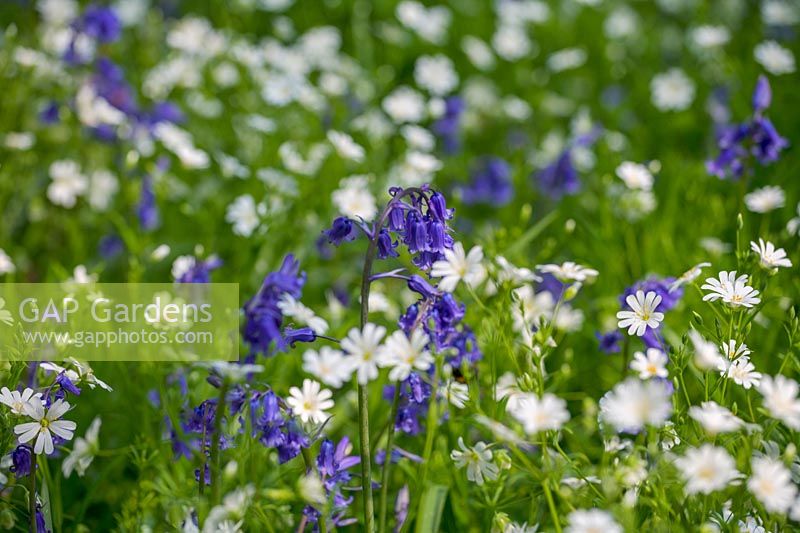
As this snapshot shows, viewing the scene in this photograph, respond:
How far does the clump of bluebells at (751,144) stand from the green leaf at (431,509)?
209 cm

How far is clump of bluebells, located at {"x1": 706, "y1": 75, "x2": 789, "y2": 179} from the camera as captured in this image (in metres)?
3.62

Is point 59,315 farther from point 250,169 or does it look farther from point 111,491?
point 250,169

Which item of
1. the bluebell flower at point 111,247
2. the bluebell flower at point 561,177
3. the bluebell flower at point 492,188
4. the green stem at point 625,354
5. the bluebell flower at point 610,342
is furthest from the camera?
A: the bluebell flower at point 492,188

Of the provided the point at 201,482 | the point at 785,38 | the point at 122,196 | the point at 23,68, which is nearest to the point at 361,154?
the point at 122,196

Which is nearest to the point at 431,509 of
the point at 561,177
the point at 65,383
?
the point at 65,383

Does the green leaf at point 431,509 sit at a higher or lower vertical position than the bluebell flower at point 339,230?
lower

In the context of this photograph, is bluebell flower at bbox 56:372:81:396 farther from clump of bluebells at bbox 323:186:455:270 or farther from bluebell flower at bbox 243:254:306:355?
clump of bluebells at bbox 323:186:455:270

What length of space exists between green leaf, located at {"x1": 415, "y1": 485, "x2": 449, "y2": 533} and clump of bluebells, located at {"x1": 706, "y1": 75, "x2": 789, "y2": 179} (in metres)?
2.09

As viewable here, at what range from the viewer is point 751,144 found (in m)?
3.72

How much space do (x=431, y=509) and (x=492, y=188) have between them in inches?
115

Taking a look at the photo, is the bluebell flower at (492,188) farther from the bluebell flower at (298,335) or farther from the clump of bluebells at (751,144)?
the bluebell flower at (298,335)

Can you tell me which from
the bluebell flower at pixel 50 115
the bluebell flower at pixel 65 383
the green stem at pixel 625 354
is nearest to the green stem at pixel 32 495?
the bluebell flower at pixel 65 383

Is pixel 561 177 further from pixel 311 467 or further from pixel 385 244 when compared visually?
pixel 311 467

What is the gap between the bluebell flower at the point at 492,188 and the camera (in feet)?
16.6
